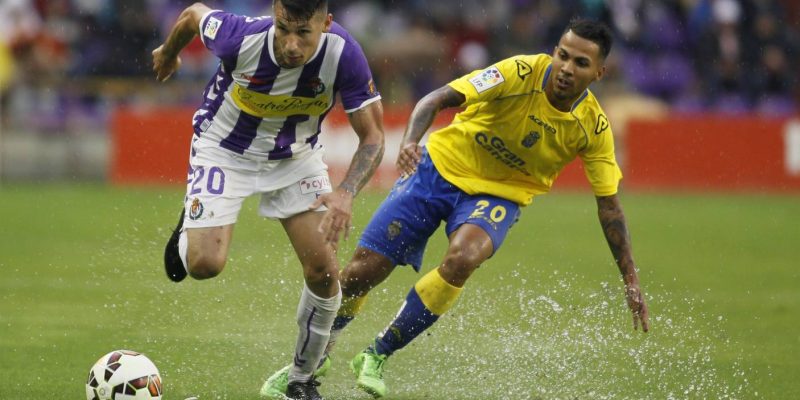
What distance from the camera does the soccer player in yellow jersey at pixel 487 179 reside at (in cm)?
701

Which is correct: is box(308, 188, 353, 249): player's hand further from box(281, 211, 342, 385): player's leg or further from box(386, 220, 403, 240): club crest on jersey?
box(386, 220, 403, 240): club crest on jersey

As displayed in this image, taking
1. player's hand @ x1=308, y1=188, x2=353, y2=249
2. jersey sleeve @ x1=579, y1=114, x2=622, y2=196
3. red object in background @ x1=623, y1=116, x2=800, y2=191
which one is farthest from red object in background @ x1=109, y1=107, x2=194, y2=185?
player's hand @ x1=308, y1=188, x2=353, y2=249

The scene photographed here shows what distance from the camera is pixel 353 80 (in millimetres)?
6457

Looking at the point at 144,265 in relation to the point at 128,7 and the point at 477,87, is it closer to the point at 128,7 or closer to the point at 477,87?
the point at 477,87

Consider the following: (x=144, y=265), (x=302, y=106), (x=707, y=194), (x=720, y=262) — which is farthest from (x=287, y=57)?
(x=707, y=194)

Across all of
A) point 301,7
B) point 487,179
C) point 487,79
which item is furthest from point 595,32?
point 301,7

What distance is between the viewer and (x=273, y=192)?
6.83 metres

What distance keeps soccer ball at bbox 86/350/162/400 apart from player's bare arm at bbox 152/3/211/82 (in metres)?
1.71

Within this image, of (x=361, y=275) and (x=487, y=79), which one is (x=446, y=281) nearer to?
(x=361, y=275)

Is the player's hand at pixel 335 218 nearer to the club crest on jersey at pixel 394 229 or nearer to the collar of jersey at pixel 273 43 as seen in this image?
the collar of jersey at pixel 273 43

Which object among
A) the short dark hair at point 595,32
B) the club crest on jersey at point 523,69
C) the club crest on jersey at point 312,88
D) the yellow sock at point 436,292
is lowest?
the yellow sock at point 436,292

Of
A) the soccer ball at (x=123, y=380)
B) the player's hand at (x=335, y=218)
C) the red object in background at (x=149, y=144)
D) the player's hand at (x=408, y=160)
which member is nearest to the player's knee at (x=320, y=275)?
the player's hand at (x=335, y=218)

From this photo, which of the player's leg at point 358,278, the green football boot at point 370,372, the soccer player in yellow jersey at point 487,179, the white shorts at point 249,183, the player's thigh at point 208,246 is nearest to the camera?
the player's thigh at point 208,246

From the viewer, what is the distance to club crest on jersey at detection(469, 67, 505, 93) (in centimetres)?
710
